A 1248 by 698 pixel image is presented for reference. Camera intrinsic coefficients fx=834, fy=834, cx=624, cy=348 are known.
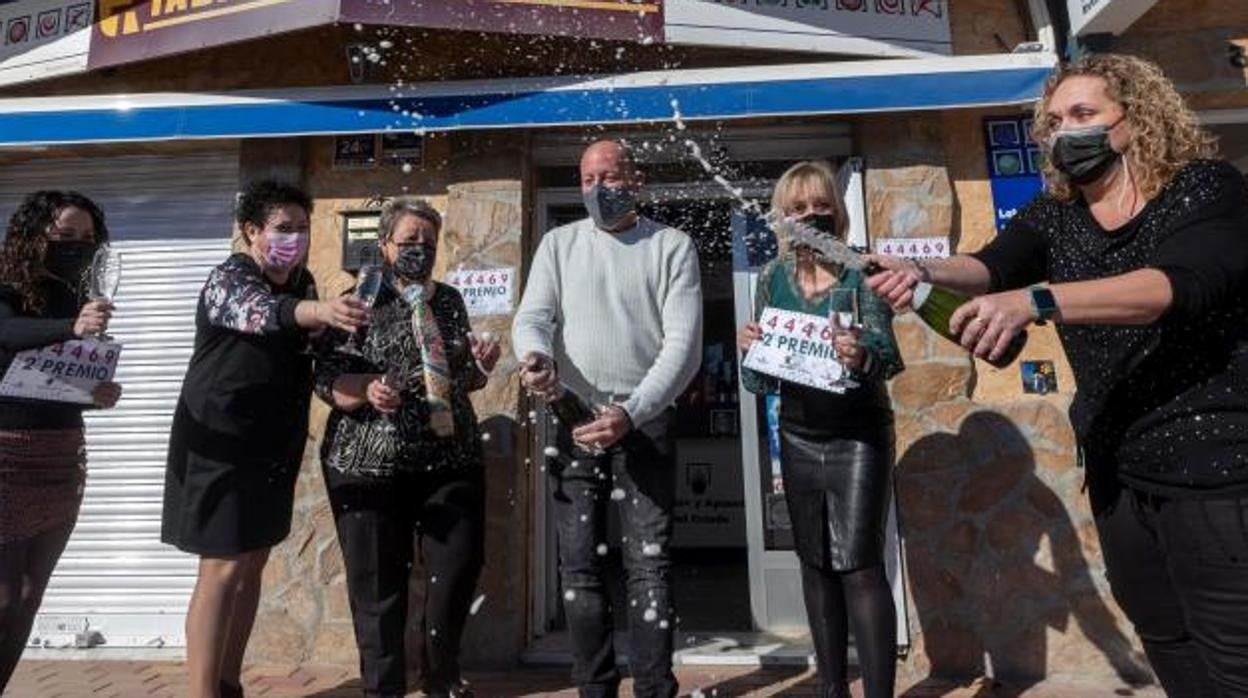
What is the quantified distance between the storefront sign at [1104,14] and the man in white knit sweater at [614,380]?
2.39 metres

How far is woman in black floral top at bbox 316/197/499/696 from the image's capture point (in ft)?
9.37

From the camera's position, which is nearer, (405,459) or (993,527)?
(405,459)

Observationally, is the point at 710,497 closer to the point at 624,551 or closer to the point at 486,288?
the point at 486,288

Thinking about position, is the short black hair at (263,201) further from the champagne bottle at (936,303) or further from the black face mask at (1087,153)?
the black face mask at (1087,153)

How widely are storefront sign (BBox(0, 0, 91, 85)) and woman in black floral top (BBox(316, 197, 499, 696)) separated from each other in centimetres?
291

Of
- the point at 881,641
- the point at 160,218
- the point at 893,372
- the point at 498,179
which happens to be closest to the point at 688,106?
the point at 498,179

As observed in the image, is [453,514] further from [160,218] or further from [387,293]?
[160,218]

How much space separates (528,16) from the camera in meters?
4.09

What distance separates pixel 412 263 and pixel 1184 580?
246 centimetres

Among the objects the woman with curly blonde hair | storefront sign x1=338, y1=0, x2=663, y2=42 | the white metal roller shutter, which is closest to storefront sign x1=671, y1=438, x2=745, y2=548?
storefront sign x1=338, y1=0, x2=663, y2=42

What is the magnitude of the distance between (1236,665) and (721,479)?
492 cm

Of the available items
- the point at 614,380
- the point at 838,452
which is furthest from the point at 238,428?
the point at 838,452

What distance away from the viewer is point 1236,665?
1.61 metres

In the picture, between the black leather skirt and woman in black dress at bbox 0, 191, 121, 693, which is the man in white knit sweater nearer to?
the black leather skirt
